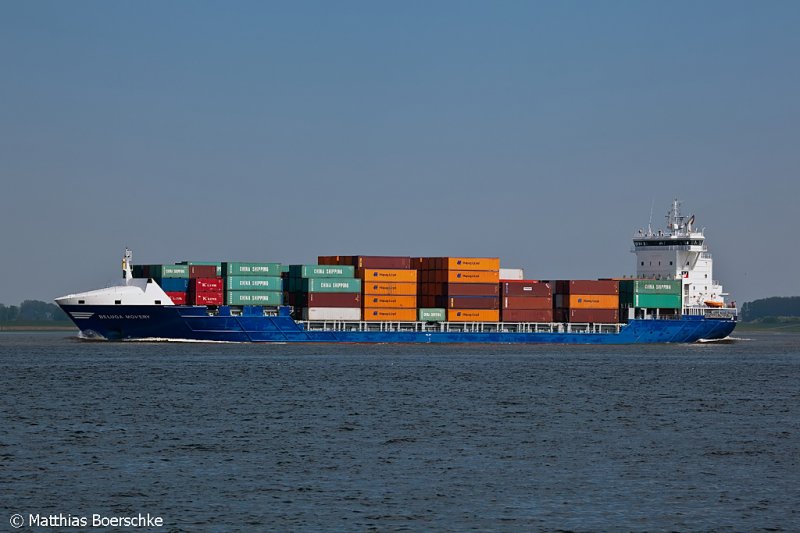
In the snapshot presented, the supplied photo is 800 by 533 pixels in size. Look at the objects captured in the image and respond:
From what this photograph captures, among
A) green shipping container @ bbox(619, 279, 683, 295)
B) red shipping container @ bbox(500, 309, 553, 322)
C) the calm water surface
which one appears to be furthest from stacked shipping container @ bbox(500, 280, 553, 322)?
the calm water surface

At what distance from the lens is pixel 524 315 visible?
97438 millimetres

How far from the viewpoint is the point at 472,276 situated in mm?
95250

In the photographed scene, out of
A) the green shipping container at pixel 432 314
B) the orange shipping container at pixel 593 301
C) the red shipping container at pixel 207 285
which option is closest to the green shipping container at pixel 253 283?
the red shipping container at pixel 207 285

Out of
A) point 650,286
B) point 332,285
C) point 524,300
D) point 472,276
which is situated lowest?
point 524,300

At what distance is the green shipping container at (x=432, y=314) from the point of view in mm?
94688

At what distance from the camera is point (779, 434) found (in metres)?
41.1

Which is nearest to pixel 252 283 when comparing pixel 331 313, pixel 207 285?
pixel 207 285

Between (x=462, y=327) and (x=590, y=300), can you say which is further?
(x=590, y=300)

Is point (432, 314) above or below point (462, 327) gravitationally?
above

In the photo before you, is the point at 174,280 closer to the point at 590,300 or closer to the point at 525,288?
the point at 525,288

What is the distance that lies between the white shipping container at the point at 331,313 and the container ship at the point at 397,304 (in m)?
0.10

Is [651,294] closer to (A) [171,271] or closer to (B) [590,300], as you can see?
(B) [590,300]

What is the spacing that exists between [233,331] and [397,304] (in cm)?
1341

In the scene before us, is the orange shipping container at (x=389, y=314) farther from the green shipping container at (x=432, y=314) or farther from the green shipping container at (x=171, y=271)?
the green shipping container at (x=171, y=271)
